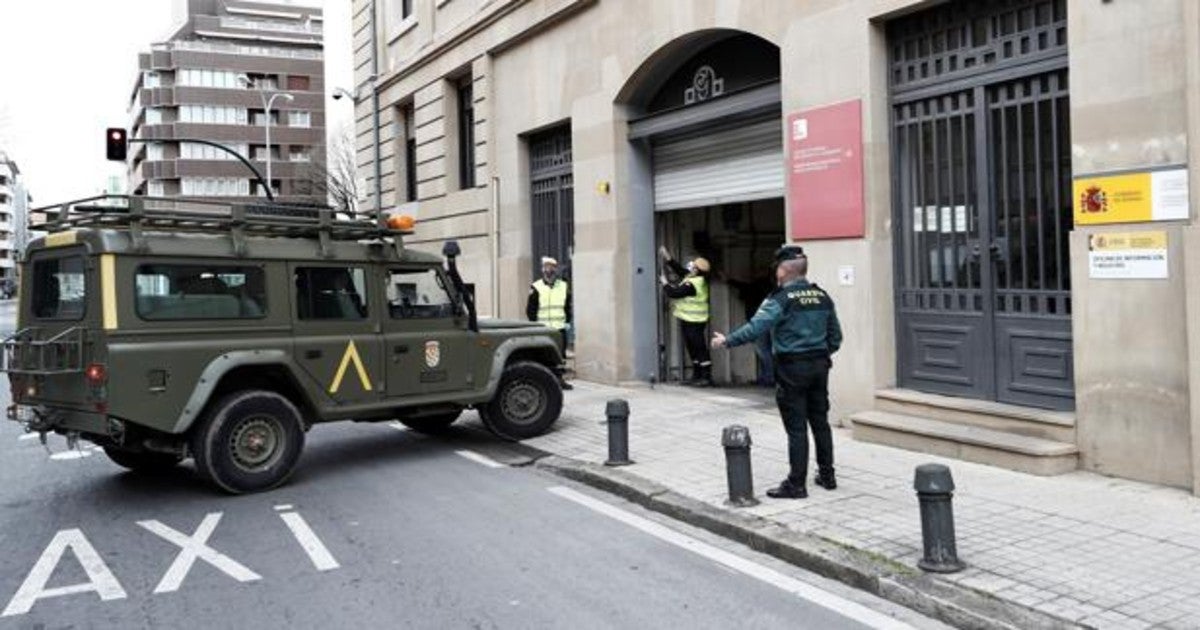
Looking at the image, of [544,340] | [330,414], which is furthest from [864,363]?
[330,414]

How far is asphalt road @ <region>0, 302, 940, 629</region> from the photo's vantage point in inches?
194

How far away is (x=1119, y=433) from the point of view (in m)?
6.99

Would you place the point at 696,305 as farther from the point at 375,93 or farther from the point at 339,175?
the point at 339,175

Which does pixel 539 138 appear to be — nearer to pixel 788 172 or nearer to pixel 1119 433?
pixel 788 172

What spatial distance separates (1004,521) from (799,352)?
1680 millimetres

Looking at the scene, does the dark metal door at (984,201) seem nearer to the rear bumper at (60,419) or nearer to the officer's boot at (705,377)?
the officer's boot at (705,377)

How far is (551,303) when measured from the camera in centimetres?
1336

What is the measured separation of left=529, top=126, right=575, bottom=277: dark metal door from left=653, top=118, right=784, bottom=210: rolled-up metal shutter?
1945mm

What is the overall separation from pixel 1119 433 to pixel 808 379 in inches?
89.4

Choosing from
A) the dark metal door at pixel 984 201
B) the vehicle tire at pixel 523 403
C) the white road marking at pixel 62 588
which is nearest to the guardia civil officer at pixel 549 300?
the vehicle tire at pixel 523 403

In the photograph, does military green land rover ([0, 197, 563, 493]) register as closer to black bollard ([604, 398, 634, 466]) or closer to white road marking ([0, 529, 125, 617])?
white road marking ([0, 529, 125, 617])

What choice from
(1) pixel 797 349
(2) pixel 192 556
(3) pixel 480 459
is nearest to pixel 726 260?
(3) pixel 480 459

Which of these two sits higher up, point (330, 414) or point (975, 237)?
point (975, 237)

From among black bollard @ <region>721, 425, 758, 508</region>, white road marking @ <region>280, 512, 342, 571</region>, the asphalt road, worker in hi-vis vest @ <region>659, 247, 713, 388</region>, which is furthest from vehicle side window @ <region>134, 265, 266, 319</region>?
worker in hi-vis vest @ <region>659, 247, 713, 388</region>
